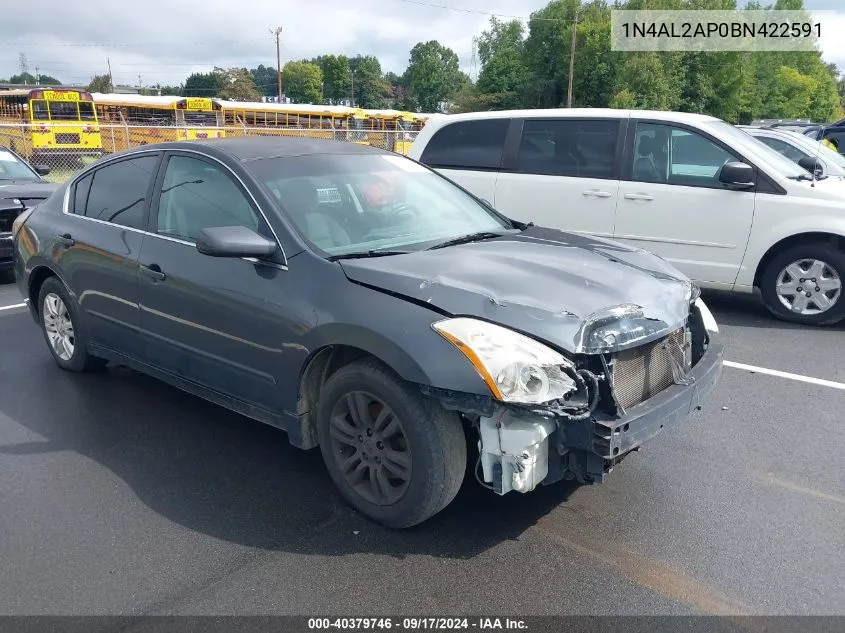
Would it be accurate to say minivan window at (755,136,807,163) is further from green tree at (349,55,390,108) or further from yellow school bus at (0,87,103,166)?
green tree at (349,55,390,108)

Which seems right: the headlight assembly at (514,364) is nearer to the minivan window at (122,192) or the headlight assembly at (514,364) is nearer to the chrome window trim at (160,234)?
the chrome window trim at (160,234)

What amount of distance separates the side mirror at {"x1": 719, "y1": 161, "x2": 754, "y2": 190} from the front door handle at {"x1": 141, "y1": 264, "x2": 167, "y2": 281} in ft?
16.4

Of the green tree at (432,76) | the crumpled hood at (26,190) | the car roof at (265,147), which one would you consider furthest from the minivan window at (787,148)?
the green tree at (432,76)

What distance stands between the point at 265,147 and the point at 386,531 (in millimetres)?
2273

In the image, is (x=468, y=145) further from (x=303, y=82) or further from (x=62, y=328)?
(x=303, y=82)

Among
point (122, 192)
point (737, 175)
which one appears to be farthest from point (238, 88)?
point (122, 192)

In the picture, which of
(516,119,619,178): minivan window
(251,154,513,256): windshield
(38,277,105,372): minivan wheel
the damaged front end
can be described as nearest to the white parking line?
(251,154,513,256): windshield

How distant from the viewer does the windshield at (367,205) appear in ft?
11.8

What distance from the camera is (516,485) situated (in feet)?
9.01

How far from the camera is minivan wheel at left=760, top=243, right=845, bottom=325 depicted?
6410mm

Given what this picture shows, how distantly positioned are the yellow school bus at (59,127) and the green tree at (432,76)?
304 feet

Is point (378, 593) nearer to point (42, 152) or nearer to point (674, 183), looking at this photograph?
point (674, 183)

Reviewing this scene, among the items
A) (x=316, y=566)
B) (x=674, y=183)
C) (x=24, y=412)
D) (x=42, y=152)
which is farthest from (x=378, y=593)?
(x=42, y=152)

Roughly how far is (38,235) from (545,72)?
70408 mm
